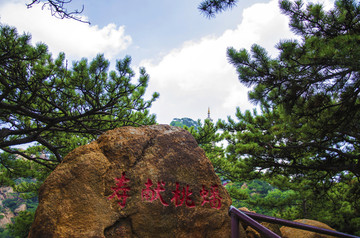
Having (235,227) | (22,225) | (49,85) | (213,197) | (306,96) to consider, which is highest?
(49,85)

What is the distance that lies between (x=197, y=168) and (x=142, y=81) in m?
2.09

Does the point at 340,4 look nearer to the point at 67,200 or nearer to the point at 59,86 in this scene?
the point at 67,200

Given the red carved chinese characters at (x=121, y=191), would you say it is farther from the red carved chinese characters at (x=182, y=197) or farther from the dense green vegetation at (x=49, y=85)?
the dense green vegetation at (x=49, y=85)

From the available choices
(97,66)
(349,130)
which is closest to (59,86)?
(97,66)

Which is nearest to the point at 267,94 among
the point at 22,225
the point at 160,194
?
the point at 160,194

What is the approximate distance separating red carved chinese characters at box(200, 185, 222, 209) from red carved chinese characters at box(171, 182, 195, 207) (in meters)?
0.17

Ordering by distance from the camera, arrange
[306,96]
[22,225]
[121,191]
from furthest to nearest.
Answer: [22,225] → [306,96] → [121,191]

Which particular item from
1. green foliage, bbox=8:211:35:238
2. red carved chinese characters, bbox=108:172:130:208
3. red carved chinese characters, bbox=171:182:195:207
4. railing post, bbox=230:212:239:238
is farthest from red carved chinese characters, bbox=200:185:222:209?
green foliage, bbox=8:211:35:238

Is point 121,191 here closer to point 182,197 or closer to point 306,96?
point 182,197

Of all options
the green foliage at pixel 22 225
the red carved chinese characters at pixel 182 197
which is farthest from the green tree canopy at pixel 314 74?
the green foliage at pixel 22 225

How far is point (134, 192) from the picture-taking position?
2539 millimetres

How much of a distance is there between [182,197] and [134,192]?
53 centimetres

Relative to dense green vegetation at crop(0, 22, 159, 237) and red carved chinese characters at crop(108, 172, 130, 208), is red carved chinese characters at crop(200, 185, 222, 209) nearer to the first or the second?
red carved chinese characters at crop(108, 172, 130, 208)

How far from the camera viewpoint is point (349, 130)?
4543mm
